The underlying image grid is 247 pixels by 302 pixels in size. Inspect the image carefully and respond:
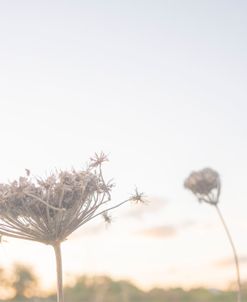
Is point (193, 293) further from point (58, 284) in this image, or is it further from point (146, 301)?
point (58, 284)

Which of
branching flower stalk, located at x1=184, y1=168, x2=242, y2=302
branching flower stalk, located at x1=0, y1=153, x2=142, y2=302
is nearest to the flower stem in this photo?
branching flower stalk, located at x1=0, y1=153, x2=142, y2=302

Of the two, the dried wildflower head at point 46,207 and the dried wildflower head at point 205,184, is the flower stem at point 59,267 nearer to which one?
the dried wildflower head at point 46,207

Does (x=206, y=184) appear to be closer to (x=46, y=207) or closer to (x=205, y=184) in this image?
(x=205, y=184)

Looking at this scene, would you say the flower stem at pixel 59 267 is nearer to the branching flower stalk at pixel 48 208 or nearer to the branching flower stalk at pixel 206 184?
the branching flower stalk at pixel 48 208

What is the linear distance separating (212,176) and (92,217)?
22.9 feet

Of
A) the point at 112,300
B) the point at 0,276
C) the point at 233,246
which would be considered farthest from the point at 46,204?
the point at 0,276

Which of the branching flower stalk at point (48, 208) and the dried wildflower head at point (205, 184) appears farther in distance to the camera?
the dried wildflower head at point (205, 184)

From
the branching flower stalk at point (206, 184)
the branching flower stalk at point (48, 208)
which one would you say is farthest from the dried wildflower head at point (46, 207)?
the branching flower stalk at point (206, 184)

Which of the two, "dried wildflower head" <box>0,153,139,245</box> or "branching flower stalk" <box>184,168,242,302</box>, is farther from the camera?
"branching flower stalk" <box>184,168,242,302</box>

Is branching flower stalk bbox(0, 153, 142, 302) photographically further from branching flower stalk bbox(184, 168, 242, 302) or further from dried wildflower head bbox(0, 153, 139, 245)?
branching flower stalk bbox(184, 168, 242, 302)

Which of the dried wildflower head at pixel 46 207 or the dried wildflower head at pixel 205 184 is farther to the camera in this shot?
the dried wildflower head at pixel 205 184

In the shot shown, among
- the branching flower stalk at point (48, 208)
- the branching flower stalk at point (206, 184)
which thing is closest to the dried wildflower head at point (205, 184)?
the branching flower stalk at point (206, 184)

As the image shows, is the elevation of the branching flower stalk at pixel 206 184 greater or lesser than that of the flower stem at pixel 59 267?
greater

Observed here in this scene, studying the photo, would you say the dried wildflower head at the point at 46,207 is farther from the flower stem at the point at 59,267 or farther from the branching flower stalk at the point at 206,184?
the branching flower stalk at the point at 206,184
